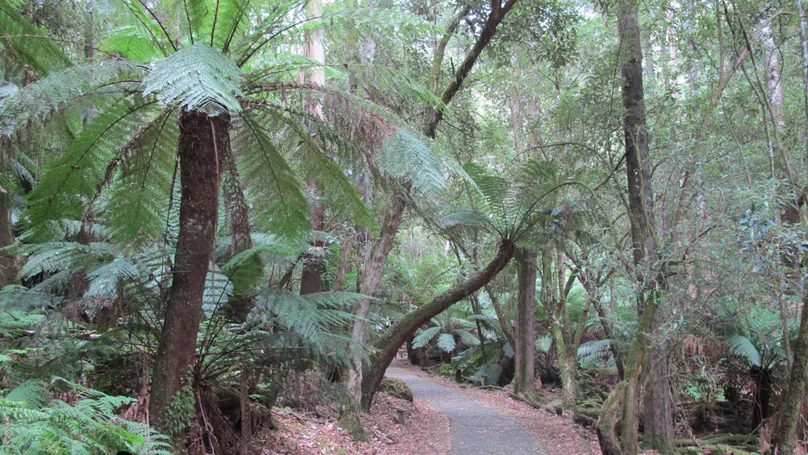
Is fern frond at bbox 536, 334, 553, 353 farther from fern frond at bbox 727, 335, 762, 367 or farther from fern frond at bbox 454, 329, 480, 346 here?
fern frond at bbox 727, 335, 762, 367

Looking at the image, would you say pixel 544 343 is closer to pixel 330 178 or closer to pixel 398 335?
pixel 398 335

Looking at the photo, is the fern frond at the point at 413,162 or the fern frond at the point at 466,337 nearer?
the fern frond at the point at 413,162

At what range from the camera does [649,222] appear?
5.79 metres

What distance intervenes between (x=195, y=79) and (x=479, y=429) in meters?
7.07

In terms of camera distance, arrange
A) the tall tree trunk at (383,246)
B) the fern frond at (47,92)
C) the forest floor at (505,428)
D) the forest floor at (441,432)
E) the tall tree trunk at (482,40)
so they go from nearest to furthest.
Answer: the fern frond at (47,92), the forest floor at (441,432), the tall tree trunk at (482,40), the tall tree trunk at (383,246), the forest floor at (505,428)

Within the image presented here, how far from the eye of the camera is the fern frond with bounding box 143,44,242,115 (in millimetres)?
1978

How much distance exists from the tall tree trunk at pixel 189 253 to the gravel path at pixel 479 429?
182 inches

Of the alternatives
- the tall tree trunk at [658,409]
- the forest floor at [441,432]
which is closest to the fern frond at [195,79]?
the forest floor at [441,432]

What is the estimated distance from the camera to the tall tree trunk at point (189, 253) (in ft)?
9.02

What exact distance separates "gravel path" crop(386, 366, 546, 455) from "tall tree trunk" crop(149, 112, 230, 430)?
462cm

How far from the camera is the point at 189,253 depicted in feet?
9.17

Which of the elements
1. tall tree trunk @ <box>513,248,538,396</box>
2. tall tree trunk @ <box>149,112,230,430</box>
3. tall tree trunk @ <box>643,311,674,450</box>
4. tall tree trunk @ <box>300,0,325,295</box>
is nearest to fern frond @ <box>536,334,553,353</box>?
tall tree trunk @ <box>513,248,538,396</box>

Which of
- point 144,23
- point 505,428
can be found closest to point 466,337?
point 505,428

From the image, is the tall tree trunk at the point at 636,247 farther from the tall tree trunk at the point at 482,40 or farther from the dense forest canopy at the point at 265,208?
the tall tree trunk at the point at 482,40
